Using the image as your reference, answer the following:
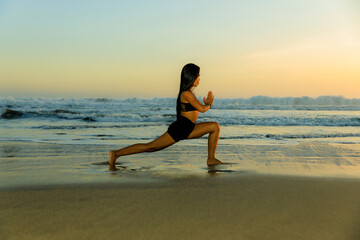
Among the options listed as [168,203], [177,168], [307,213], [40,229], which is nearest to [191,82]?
[177,168]

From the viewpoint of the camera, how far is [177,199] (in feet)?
11.6

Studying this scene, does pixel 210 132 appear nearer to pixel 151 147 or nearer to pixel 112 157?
pixel 151 147

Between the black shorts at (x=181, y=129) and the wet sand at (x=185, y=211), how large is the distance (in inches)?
42.0

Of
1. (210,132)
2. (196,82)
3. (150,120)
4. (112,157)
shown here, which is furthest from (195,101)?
(150,120)

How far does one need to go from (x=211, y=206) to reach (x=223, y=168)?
2.11 meters

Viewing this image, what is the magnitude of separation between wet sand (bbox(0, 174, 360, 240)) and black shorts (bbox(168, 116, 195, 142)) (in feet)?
3.50

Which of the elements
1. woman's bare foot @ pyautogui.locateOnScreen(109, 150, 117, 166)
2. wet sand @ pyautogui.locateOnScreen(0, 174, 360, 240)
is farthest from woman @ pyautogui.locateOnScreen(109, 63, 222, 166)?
wet sand @ pyautogui.locateOnScreen(0, 174, 360, 240)

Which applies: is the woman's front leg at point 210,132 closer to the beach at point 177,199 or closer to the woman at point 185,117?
the woman at point 185,117

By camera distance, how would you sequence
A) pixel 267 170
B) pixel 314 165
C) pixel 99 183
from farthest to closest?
pixel 314 165, pixel 267 170, pixel 99 183

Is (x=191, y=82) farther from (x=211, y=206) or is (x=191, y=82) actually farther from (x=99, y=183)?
(x=211, y=206)

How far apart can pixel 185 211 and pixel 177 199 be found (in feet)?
1.33

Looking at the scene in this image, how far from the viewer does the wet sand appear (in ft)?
8.75

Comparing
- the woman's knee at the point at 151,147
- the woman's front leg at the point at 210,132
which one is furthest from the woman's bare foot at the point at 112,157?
the woman's front leg at the point at 210,132

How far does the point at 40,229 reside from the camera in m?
2.72
